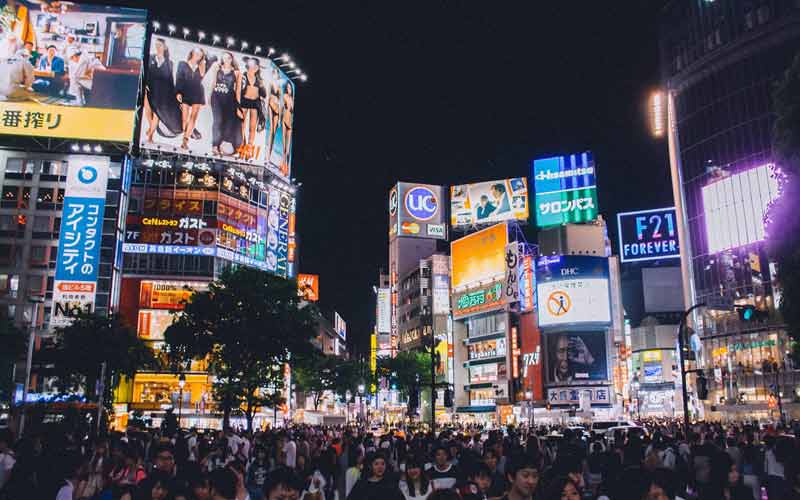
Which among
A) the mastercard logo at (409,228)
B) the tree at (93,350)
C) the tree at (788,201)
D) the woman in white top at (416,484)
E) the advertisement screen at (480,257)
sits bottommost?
the woman in white top at (416,484)

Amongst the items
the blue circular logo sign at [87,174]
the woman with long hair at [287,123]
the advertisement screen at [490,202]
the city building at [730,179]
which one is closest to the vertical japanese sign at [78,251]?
the blue circular logo sign at [87,174]

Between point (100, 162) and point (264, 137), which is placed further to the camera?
point (264, 137)

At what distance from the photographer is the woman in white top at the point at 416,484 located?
329 inches

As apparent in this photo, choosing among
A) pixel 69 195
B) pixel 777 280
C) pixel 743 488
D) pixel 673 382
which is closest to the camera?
pixel 743 488

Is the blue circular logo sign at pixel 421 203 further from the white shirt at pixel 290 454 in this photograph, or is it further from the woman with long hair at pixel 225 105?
the white shirt at pixel 290 454

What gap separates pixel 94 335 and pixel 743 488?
145ft

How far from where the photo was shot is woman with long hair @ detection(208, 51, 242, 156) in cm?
6894

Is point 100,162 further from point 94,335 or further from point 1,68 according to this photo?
point 94,335

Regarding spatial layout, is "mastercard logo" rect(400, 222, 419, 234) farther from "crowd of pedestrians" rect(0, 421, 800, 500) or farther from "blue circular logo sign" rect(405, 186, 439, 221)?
"crowd of pedestrians" rect(0, 421, 800, 500)

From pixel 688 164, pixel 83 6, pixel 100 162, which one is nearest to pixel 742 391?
pixel 688 164

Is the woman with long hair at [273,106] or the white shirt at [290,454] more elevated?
the woman with long hair at [273,106]

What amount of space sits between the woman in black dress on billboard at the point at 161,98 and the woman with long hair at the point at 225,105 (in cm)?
354

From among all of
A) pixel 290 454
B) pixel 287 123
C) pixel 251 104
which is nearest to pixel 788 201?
pixel 290 454

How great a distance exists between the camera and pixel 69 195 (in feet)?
187
